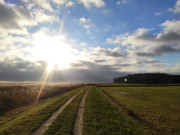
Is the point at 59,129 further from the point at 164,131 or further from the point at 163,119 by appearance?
the point at 163,119

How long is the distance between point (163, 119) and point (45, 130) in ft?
46.1

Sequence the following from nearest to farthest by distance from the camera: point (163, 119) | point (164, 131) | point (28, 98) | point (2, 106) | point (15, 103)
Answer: point (164, 131)
point (163, 119)
point (2, 106)
point (15, 103)
point (28, 98)

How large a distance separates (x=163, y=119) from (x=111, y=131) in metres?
8.32

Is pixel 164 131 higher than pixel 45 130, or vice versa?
pixel 45 130

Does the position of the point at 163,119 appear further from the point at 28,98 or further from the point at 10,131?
the point at 28,98

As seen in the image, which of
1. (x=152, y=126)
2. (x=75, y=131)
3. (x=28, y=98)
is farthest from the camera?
(x=28, y=98)

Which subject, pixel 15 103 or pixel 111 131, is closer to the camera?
pixel 111 131

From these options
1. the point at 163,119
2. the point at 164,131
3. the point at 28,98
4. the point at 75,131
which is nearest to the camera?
the point at 75,131

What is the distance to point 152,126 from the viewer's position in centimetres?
1232

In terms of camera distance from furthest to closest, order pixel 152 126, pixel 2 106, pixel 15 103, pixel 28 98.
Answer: pixel 28 98 < pixel 15 103 < pixel 2 106 < pixel 152 126

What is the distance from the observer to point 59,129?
10.6 metres

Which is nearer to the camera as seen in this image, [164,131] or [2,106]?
[164,131]

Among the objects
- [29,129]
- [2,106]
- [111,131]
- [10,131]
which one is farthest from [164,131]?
[2,106]

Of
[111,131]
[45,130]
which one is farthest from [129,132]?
[45,130]
